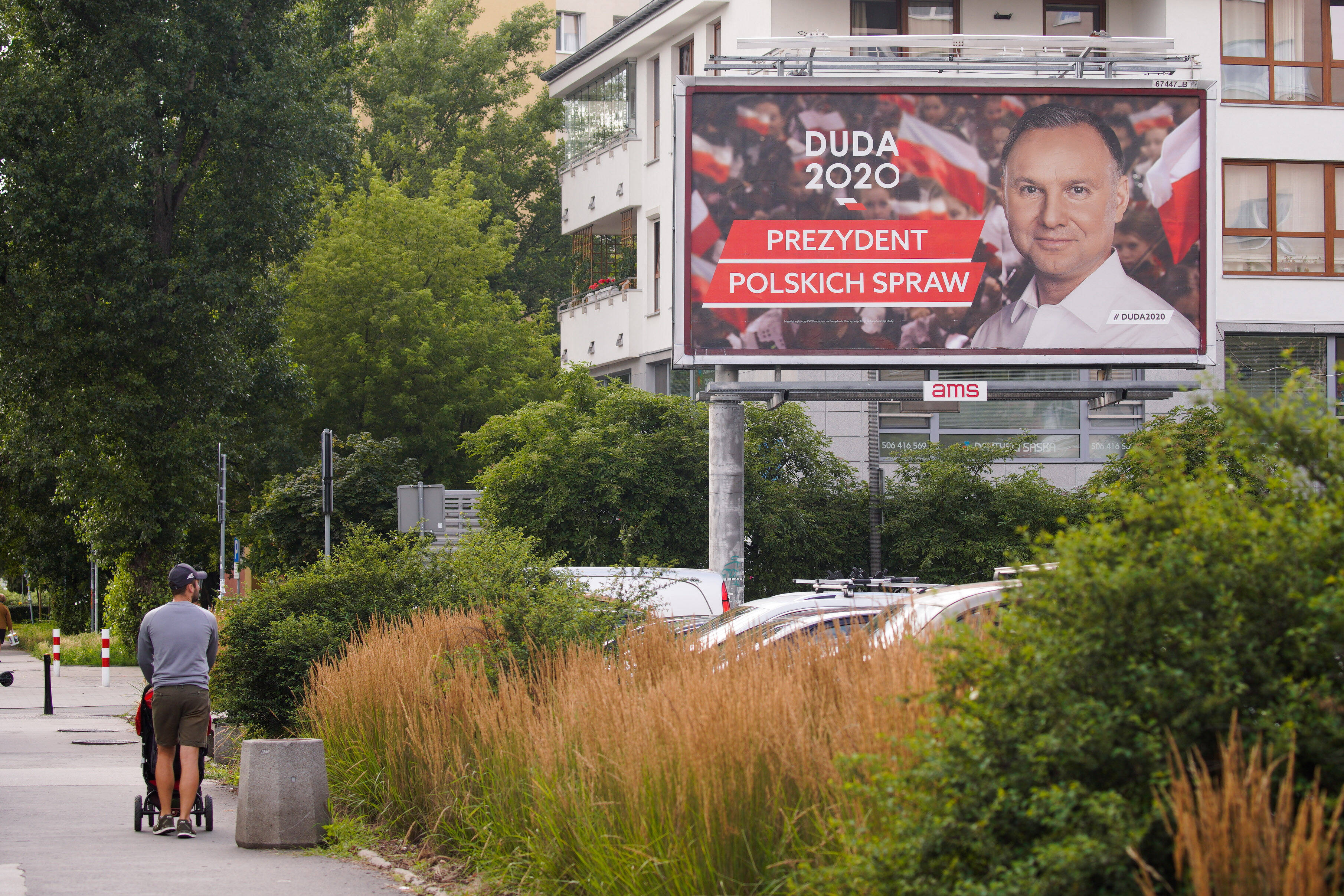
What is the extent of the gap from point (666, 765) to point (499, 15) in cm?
5906

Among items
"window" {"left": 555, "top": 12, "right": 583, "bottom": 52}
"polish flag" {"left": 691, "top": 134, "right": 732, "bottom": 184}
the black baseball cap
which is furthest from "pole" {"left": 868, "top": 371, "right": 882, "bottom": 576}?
"window" {"left": 555, "top": 12, "right": 583, "bottom": 52}

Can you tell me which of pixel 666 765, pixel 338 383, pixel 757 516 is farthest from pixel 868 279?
pixel 338 383

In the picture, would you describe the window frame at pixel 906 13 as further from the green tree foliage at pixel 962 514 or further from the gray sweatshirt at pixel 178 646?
the gray sweatshirt at pixel 178 646

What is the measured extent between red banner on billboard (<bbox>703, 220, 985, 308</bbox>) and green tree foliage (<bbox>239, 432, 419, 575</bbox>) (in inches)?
495

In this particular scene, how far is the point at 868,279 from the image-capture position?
1942cm

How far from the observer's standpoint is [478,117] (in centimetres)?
5350

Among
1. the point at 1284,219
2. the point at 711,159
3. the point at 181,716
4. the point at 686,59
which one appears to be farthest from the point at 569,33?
Result: the point at 181,716

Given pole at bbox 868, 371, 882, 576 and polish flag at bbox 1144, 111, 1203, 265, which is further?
pole at bbox 868, 371, 882, 576

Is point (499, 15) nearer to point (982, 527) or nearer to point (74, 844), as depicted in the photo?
point (982, 527)

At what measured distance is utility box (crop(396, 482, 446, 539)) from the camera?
22.9m

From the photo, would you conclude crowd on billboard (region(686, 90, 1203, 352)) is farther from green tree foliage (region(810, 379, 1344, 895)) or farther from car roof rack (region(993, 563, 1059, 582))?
green tree foliage (region(810, 379, 1344, 895))

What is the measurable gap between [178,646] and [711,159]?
11.2 m

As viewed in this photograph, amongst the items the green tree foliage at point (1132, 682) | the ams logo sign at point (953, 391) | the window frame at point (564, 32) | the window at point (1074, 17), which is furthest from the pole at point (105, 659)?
the window frame at point (564, 32)

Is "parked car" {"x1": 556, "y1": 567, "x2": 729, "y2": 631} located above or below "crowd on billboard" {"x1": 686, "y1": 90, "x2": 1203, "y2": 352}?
below
